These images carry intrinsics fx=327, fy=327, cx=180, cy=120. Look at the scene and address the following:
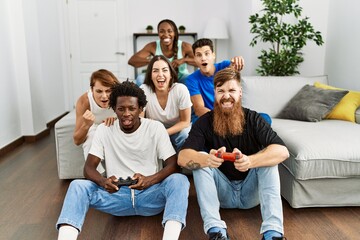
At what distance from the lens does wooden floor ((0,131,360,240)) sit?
193 centimetres

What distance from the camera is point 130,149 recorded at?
199cm

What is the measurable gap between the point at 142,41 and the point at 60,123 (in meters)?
3.28

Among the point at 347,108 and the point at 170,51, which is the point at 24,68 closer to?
the point at 170,51

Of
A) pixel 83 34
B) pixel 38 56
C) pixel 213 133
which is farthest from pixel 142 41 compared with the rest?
Answer: pixel 213 133

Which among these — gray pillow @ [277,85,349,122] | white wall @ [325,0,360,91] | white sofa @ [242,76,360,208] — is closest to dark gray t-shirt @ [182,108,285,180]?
white sofa @ [242,76,360,208]

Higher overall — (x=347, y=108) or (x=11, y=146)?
(x=347, y=108)

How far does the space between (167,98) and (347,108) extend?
159 cm

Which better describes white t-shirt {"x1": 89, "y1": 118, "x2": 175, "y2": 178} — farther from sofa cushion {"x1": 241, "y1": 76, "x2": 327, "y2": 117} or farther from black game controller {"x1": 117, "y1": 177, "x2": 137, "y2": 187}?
sofa cushion {"x1": 241, "y1": 76, "x2": 327, "y2": 117}

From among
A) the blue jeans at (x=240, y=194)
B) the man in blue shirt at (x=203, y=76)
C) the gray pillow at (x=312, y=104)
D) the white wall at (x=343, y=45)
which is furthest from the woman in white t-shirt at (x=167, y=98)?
the white wall at (x=343, y=45)

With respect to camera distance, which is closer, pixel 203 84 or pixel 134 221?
pixel 134 221

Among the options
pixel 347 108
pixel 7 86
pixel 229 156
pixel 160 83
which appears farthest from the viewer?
pixel 7 86

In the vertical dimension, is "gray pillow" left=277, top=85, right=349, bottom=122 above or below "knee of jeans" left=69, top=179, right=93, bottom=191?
above

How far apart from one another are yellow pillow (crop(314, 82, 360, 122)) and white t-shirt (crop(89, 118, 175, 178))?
65.2 inches

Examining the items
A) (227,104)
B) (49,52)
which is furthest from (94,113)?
(49,52)
